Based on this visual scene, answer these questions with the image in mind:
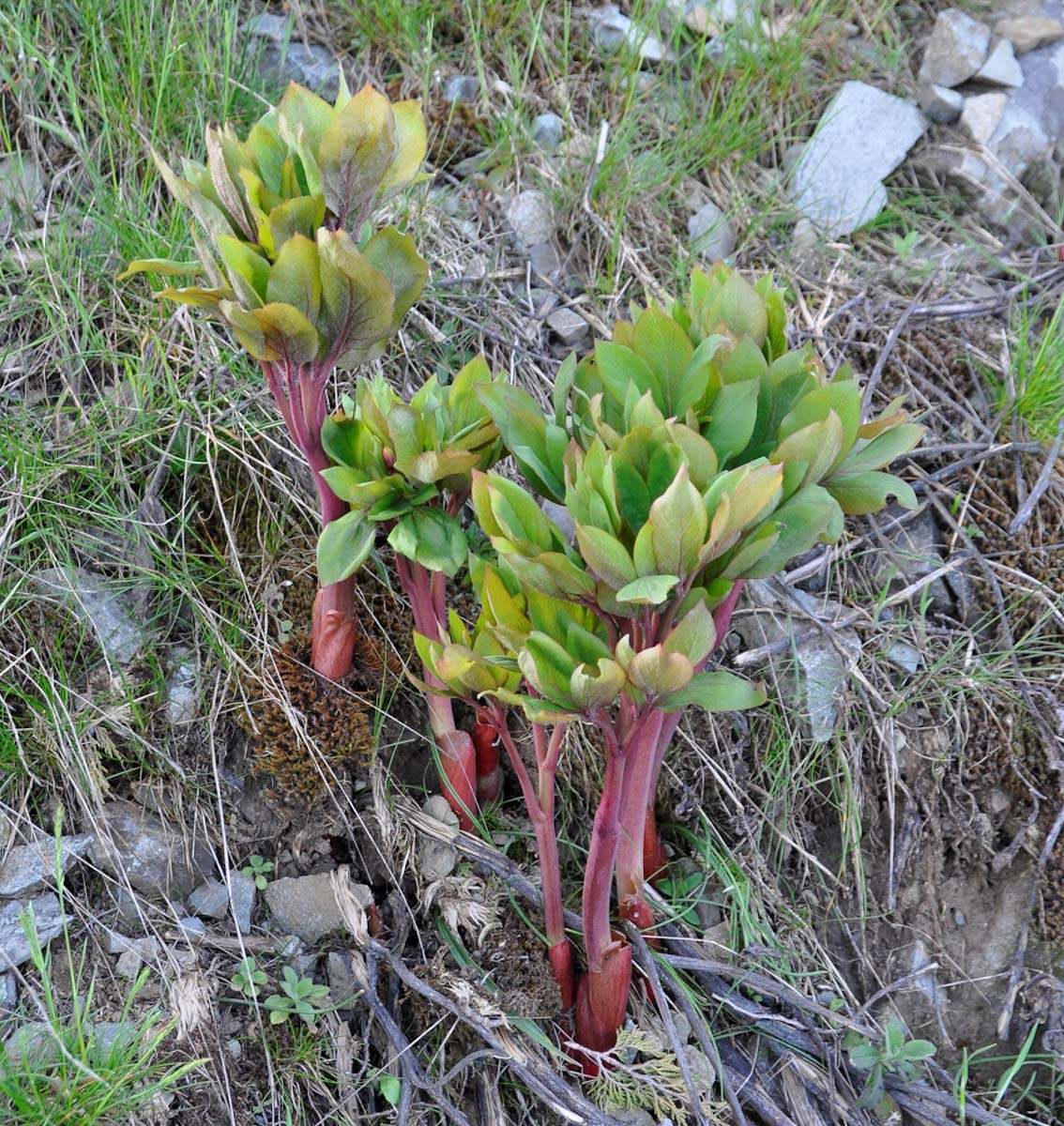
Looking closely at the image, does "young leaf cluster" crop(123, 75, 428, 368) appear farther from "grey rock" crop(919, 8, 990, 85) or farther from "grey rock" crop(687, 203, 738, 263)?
"grey rock" crop(919, 8, 990, 85)

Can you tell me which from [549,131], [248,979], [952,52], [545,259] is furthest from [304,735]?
[952,52]

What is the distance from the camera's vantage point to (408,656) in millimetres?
1817

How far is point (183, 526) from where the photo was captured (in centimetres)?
181

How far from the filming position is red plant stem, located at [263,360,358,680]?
4.71 feet

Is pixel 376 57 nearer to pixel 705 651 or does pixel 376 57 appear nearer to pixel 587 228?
pixel 587 228

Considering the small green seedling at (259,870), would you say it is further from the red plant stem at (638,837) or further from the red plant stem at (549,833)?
the red plant stem at (638,837)

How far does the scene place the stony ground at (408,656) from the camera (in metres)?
1.57

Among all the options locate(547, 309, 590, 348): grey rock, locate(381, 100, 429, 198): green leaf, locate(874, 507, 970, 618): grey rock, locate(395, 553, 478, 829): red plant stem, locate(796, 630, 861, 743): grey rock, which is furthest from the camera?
locate(547, 309, 590, 348): grey rock

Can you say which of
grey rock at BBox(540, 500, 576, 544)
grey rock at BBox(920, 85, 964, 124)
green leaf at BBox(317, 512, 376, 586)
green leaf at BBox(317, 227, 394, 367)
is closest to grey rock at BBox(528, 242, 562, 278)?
grey rock at BBox(540, 500, 576, 544)

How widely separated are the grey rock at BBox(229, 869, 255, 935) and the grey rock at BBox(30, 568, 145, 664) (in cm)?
40

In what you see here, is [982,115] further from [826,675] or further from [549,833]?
[549,833]

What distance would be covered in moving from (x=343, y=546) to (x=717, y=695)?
0.53 meters

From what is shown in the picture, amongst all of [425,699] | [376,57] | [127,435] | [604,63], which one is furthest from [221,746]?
[604,63]

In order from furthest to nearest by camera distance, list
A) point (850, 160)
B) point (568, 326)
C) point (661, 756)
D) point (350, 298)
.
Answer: point (850, 160)
point (568, 326)
point (661, 756)
point (350, 298)
